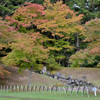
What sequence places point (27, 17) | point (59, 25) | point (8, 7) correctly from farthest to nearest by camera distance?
point (8, 7), point (59, 25), point (27, 17)

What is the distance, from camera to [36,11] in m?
24.2

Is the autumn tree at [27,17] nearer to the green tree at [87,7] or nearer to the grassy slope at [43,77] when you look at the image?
the grassy slope at [43,77]

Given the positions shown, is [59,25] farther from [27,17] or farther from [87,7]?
[87,7]

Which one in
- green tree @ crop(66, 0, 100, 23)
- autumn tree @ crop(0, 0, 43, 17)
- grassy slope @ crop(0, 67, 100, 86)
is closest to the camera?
grassy slope @ crop(0, 67, 100, 86)

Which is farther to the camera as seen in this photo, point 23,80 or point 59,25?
point 59,25

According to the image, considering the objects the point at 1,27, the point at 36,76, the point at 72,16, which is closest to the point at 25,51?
the point at 1,27

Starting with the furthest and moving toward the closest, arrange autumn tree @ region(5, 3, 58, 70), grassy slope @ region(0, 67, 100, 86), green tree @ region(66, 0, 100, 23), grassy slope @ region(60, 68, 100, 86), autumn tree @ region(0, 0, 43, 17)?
1. green tree @ region(66, 0, 100, 23)
2. autumn tree @ region(0, 0, 43, 17)
3. autumn tree @ region(5, 3, 58, 70)
4. grassy slope @ region(60, 68, 100, 86)
5. grassy slope @ region(0, 67, 100, 86)

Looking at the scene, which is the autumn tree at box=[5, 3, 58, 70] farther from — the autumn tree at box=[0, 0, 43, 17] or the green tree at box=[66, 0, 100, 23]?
the green tree at box=[66, 0, 100, 23]

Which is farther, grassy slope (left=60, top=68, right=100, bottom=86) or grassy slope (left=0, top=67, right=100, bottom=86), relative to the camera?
grassy slope (left=60, top=68, right=100, bottom=86)

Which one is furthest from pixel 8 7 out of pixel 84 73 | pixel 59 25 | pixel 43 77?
pixel 84 73

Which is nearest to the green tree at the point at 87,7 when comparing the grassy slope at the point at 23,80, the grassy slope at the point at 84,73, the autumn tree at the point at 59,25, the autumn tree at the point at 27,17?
the autumn tree at the point at 59,25

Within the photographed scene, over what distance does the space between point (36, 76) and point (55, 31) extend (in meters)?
7.93

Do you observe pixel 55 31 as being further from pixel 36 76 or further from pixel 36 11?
pixel 36 76

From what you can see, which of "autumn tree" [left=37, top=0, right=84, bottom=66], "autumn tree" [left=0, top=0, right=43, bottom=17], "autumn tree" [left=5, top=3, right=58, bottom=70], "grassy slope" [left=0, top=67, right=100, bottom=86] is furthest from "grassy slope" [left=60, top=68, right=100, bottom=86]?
"autumn tree" [left=0, top=0, right=43, bottom=17]
